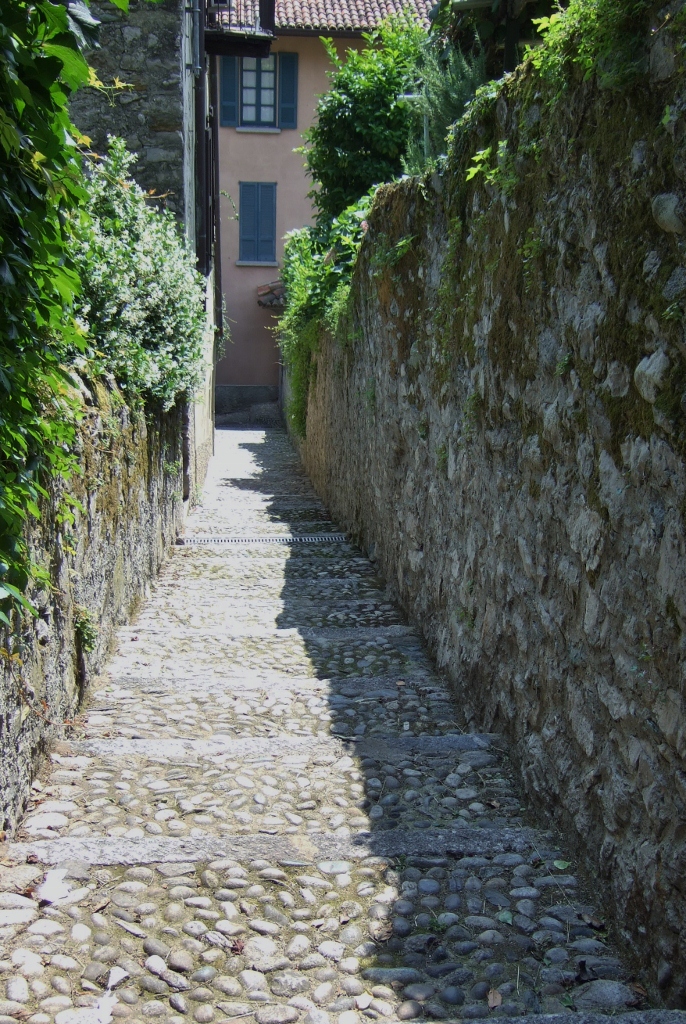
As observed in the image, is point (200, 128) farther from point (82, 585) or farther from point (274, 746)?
point (274, 746)

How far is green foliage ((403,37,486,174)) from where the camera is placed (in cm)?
602

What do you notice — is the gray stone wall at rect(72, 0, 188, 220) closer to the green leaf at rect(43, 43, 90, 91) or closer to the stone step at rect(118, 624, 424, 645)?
the stone step at rect(118, 624, 424, 645)

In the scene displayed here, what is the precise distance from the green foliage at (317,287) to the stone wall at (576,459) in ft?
10.1

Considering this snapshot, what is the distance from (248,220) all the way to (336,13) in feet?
17.7

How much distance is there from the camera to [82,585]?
393 cm

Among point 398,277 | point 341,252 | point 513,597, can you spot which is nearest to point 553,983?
point 513,597

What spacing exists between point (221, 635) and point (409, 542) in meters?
1.22

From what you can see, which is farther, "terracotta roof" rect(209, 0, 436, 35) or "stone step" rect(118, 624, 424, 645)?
"terracotta roof" rect(209, 0, 436, 35)

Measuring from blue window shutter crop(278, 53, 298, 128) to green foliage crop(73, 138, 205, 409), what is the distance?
53.5ft

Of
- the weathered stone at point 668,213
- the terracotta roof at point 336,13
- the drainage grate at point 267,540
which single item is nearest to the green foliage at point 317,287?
the drainage grate at point 267,540

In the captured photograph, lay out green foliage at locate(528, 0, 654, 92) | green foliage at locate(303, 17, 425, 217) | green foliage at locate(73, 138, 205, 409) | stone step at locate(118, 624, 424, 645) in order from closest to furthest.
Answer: green foliage at locate(528, 0, 654, 92) < green foliage at locate(73, 138, 205, 409) < stone step at locate(118, 624, 424, 645) < green foliage at locate(303, 17, 425, 217)

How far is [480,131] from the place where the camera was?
11.8ft

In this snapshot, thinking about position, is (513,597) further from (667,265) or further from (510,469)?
(667,265)

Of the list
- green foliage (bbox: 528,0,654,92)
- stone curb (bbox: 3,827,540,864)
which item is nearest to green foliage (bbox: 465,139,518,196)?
green foliage (bbox: 528,0,654,92)
